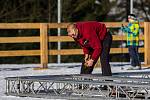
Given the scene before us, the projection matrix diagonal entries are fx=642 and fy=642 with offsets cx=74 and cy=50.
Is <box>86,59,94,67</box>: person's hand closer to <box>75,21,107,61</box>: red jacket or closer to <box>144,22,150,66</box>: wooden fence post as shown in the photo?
<box>75,21,107,61</box>: red jacket

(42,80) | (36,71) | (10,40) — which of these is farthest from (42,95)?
(10,40)

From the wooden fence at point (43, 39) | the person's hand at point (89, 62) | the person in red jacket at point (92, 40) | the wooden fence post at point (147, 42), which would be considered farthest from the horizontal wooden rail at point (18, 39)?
the person's hand at point (89, 62)

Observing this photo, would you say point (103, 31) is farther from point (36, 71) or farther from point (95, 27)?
point (36, 71)

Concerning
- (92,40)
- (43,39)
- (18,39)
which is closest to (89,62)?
(92,40)

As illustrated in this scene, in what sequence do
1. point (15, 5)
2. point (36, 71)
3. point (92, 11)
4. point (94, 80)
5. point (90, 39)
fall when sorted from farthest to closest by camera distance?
point (92, 11)
point (15, 5)
point (36, 71)
point (94, 80)
point (90, 39)

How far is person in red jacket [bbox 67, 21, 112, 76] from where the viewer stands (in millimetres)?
9805

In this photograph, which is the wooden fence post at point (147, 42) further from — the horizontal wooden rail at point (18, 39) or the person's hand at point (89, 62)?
the person's hand at point (89, 62)

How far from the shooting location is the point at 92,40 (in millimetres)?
9797

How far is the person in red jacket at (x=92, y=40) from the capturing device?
980cm

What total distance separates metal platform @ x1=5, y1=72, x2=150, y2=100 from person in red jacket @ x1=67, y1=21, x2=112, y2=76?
30cm

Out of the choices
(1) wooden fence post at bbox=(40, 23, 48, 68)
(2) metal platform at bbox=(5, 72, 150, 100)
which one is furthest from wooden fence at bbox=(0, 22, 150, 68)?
(2) metal platform at bbox=(5, 72, 150, 100)

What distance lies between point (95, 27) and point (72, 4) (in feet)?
61.9

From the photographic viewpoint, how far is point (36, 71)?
52.5 ft

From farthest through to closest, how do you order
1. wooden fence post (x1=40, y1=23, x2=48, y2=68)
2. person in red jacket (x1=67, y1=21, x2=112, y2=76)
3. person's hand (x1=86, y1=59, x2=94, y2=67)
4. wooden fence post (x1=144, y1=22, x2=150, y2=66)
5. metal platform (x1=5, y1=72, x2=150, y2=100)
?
wooden fence post (x1=144, y1=22, x2=150, y2=66) < wooden fence post (x1=40, y1=23, x2=48, y2=68) < person's hand (x1=86, y1=59, x2=94, y2=67) < person in red jacket (x1=67, y1=21, x2=112, y2=76) < metal platform (x1=5, y1=72, x2=150, y2=100)
